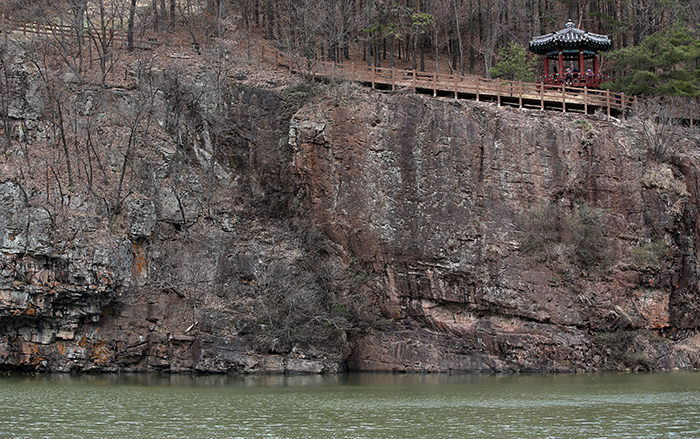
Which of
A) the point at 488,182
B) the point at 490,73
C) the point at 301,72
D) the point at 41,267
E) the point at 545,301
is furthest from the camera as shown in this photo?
the point at 490,73

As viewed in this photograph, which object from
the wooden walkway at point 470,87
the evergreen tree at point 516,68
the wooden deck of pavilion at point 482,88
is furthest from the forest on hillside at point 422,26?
the wooden deck of pavilion at point 482,88

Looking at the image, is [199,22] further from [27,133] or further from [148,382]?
[148,382]

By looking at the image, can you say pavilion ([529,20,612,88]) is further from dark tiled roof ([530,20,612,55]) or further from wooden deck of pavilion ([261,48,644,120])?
wooden deck of pavilion ([261,48,644,120])

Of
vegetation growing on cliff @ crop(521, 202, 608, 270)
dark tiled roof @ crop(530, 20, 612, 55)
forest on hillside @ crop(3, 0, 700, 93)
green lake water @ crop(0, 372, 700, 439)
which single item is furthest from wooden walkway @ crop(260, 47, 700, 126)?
green lake water @ crop(0, 372, 700, 439)

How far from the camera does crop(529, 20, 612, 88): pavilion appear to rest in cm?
4022

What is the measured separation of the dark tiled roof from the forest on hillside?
1272mm

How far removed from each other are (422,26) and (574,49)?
34.7 feet

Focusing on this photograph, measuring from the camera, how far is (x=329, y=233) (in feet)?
110

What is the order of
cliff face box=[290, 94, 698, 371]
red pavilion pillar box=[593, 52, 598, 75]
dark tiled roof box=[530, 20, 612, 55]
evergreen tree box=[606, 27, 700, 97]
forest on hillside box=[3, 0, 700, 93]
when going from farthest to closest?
red pavilion pillar box=[593, 52, 598, 75]
dark tiled roof box=[530, 20, 612, 55]
forest on hillside box=[3, 0, 700, 93]
evergreen tree box=[606, 27, 700, 97]
cliff face box=[290, 94, 698, 371]

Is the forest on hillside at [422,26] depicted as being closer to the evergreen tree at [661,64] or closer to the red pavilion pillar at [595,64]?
the evergreen tree at [661,64]

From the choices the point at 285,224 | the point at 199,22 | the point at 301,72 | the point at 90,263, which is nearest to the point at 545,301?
the point at 285,224

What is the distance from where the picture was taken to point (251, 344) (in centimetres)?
2883

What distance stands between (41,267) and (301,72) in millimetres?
16186

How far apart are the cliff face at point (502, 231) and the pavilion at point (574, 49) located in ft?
18.6
